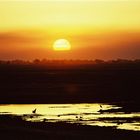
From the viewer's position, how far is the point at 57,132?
27.8 m

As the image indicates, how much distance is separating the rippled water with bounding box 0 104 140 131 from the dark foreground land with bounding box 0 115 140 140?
6.87 ft

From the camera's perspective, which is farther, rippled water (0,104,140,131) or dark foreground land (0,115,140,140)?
rippled water (0,104,140,131)

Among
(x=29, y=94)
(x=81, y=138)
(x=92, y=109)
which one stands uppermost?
(x=29, y=94)

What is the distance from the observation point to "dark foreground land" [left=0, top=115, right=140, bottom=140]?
25.7 metres

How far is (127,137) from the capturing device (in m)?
26.5

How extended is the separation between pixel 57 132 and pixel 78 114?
10.2 metres

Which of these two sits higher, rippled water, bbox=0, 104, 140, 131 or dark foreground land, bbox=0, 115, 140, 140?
rippled water, bbox=0, 104, 140, 131

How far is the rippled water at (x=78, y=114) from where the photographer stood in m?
33.0

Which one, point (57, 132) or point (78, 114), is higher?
point (78, 114)

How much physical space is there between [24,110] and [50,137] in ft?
56.7

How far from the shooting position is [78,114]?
37938 mm

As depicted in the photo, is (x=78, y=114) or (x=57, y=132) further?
(x=78, y=114)

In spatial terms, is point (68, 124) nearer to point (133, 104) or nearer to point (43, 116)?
point (43, 116)

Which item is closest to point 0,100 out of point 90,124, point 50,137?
point 90,124
